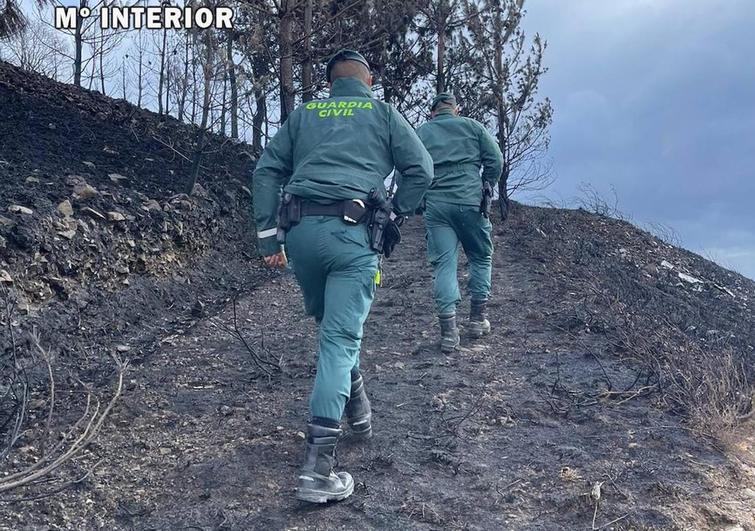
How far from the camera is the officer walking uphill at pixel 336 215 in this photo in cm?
333

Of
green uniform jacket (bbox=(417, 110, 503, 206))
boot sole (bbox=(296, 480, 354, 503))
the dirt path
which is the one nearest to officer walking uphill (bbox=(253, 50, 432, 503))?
boot sole (bbox=(296, 480, 354, 503))

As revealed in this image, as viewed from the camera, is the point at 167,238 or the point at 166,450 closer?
the point at 166,450

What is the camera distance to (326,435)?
10.7 ft

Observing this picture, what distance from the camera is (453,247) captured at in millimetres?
6020

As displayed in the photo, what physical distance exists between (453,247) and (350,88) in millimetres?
2469

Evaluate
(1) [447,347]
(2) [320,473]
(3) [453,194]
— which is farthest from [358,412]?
(3) [453,194]

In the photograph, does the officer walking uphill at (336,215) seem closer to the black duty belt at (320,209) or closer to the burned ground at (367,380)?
the black duty belt at (320,209)

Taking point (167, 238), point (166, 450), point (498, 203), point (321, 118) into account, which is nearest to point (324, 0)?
point (167, 238)

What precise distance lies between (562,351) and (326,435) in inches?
120

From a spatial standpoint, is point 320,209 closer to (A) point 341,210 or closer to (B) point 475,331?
(A) point 341,210

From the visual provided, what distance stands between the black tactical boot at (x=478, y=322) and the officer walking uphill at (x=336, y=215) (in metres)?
2.50

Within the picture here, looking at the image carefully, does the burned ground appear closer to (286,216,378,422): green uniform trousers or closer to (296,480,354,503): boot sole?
(296,480,354,503): boot sole

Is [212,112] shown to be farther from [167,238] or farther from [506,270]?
[506,270]

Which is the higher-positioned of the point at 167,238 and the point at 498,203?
the point at 498,203
